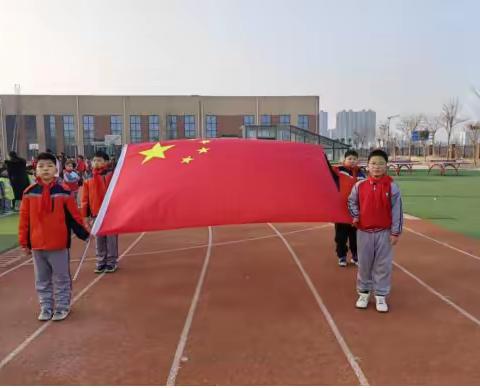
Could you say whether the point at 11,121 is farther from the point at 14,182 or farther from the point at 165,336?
the point at 165,336

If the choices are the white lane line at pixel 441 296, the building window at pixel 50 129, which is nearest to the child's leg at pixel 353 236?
the white lane line at pixel 441 296

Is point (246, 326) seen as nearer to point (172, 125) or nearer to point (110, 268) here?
point (110, 268)

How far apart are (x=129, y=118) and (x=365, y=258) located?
5342cm

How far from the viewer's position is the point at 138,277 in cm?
578

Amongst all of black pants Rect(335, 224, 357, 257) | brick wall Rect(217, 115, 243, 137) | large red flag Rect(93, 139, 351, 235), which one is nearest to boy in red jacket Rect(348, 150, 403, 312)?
large red flag Rect(93, 139, 351, 235)

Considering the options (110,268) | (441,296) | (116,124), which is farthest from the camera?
(116,124)

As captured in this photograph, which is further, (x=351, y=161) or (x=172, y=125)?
(x=172, y=125)

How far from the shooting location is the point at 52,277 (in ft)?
14.4

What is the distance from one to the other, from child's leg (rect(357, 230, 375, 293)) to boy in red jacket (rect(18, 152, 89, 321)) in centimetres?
285

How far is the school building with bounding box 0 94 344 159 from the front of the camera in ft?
174

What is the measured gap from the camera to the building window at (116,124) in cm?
5412

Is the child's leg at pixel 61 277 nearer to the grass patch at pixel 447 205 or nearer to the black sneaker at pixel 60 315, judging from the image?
the black sneaker at pixel 60 315

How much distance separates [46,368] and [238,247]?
453cm

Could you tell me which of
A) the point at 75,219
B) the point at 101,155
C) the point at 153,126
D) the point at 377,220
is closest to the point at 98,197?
the point at 101,155
